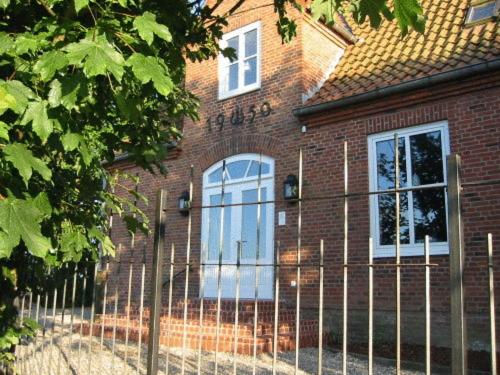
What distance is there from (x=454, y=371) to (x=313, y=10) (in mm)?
1901

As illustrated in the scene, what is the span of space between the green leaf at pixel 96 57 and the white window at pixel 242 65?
376 inches

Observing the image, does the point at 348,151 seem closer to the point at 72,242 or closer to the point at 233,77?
the point at 233,77

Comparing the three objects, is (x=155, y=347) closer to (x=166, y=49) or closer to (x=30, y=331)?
(x=30, y=331)

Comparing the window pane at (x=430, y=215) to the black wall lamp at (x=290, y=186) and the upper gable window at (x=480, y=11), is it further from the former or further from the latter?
the upper gable window at (x=480, y=11)

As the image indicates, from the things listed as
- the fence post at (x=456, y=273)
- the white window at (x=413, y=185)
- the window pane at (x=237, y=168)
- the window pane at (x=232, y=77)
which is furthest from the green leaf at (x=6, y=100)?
the window pane at (x=232, y=77)

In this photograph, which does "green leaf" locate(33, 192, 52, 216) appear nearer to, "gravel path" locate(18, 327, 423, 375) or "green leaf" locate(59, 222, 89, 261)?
"green leaf" locate(59, 222, 89, 261)

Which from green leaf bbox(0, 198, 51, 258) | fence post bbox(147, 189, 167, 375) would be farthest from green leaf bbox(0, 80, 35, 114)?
fence post bbox(147, 189, 167, 375)

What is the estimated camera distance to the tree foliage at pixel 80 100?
2266mm

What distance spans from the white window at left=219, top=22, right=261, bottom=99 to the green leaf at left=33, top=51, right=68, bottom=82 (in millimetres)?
9477

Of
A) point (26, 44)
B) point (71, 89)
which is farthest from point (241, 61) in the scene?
point (71, 89)

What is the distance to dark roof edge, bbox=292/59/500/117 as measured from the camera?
8141 millimetres

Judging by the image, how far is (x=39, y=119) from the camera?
7.95 feet

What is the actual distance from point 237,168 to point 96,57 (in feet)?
30.9

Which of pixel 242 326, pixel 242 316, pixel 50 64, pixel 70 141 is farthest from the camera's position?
pixel 242 316
